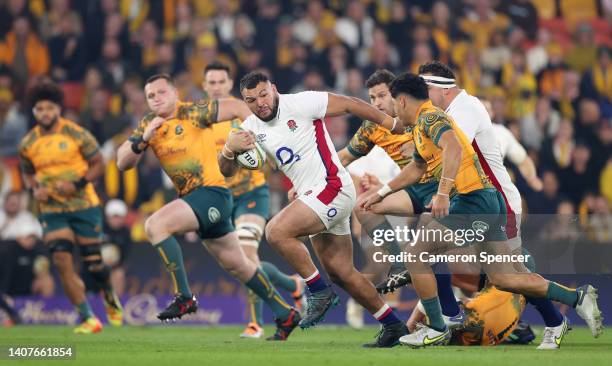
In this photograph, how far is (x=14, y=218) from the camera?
18969 millimetres

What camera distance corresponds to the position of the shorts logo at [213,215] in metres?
13.0

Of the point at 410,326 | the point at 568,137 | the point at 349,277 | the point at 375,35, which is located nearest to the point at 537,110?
the point at 568,137

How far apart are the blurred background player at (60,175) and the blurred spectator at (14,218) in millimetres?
3219

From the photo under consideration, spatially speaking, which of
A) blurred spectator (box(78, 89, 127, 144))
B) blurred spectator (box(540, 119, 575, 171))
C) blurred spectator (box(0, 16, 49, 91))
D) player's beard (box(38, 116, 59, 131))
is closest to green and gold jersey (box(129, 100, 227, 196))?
player's beard (box(38, 116, 59, 131))

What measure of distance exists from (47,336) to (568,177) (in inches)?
338

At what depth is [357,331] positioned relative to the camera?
15.3 meters

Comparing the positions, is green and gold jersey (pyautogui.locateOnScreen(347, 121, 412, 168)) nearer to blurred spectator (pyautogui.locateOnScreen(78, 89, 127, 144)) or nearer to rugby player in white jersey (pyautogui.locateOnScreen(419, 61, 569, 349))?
rugby player in white jersey (pyautogui.locateOnScreen(419, 61, 569, 349))

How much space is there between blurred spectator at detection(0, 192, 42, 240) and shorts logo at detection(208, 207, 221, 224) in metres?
6.41

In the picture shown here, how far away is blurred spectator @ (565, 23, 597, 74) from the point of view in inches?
866

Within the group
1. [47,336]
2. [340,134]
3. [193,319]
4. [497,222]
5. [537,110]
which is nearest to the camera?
[497,222]

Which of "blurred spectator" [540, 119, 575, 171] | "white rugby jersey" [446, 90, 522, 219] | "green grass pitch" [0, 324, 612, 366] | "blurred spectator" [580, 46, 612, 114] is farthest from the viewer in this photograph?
"blurred spectator" [580, 46, 612, 114]

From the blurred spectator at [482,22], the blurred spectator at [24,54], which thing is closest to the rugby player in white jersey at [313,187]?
the blurred spectator at [482,22]

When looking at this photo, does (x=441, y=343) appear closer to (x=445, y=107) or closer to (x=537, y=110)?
(x=445, y=107)

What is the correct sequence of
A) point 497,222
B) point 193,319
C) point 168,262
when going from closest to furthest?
point 497,222, point 168,262, point 193,319
